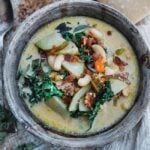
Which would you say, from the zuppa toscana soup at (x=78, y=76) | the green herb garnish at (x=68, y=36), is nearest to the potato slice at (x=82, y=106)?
the zuppa toscana soup at (x=78, y=76)

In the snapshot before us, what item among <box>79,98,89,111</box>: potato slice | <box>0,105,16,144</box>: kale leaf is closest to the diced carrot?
<box>79,98,89,111</box>: potato slice

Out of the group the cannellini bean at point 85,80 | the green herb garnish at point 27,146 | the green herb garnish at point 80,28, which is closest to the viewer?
the cannellini bean at point 85,80

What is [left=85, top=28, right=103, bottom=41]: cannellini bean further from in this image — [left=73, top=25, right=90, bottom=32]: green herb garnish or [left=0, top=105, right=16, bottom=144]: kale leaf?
[left=0, top=105, right=16, bottom=144]: kale leaf

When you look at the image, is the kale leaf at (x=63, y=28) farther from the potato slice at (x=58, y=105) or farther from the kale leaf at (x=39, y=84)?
the potato slice at (x=58, y=105)

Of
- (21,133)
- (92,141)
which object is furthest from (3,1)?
(92,141)

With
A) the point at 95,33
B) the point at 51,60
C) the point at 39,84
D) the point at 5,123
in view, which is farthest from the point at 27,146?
the point at 95,33

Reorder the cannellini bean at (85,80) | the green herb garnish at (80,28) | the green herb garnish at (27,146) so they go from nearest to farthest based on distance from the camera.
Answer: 1. the cannellini bean at (85,80)
2. the green herb garnish at (80,28)
3. the green herb garnish at (27,146)
